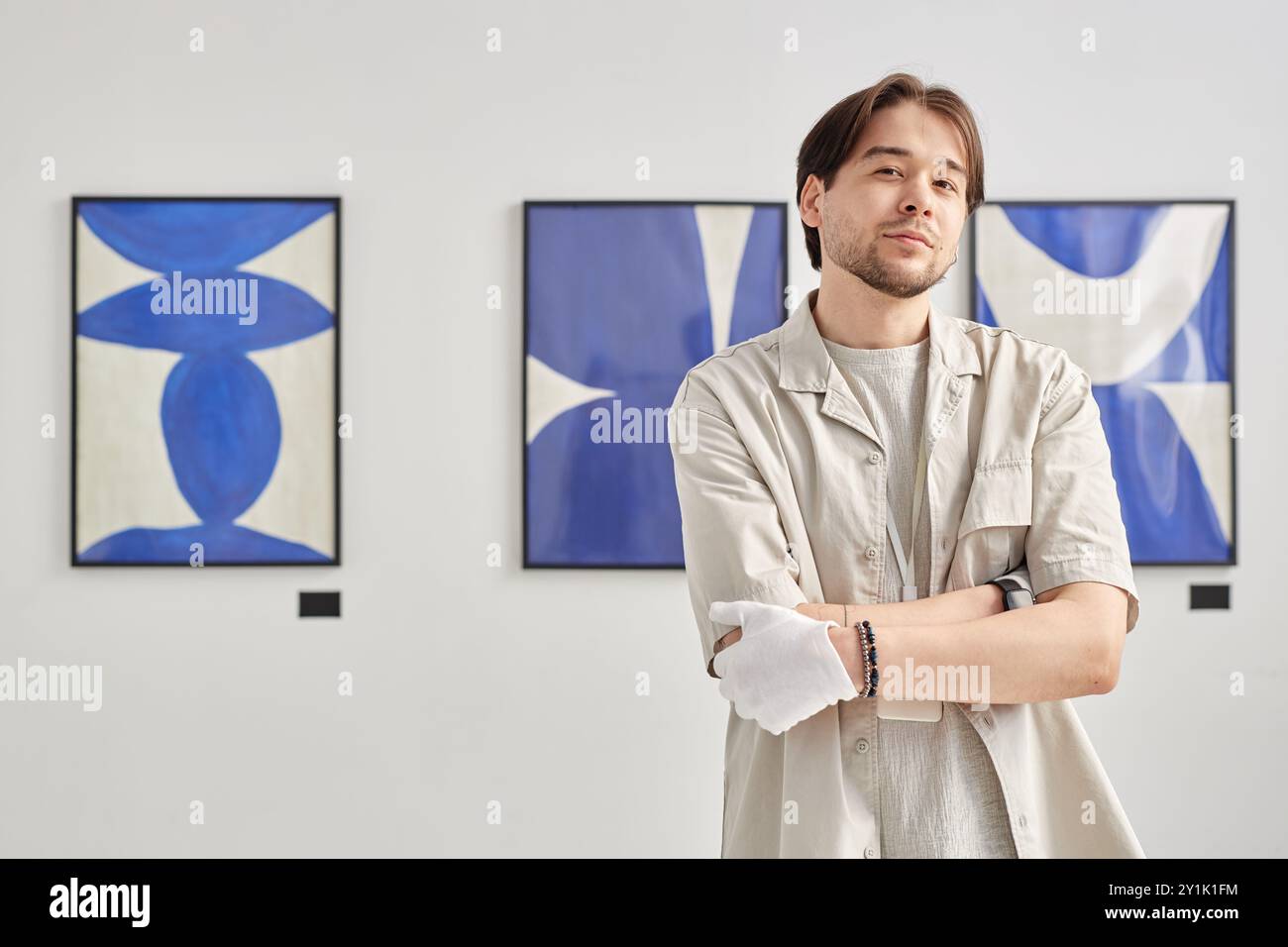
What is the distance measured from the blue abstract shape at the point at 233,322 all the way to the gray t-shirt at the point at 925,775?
162cm

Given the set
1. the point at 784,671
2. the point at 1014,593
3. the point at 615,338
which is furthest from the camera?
the point at 615,338

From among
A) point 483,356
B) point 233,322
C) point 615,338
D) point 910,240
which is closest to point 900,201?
point 910,240

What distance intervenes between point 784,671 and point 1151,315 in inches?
69.8

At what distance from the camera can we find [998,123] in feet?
7.70

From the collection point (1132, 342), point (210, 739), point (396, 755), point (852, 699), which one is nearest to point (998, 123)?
point (1132, 342)

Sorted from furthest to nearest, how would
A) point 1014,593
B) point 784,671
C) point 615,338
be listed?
point 615,338
point 1014,593
point 784,671

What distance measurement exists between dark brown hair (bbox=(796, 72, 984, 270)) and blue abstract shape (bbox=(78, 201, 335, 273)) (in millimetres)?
1456

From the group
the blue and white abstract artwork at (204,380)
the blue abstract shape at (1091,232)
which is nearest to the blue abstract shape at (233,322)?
the blue and white abstract artwork at (204,380)

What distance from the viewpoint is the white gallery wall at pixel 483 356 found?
2.34m

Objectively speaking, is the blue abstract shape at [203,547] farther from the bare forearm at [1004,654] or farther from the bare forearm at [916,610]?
the bare forearm at [1004,654]

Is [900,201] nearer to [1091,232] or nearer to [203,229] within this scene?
[1091,232]

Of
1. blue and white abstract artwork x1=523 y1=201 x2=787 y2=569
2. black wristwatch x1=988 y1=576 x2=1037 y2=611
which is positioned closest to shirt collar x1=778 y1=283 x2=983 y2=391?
black wristwatch x1=988 y1=576 x2=1037 y2=611

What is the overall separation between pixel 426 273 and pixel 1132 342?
5.67 feet

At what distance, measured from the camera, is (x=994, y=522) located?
1.16 metres
